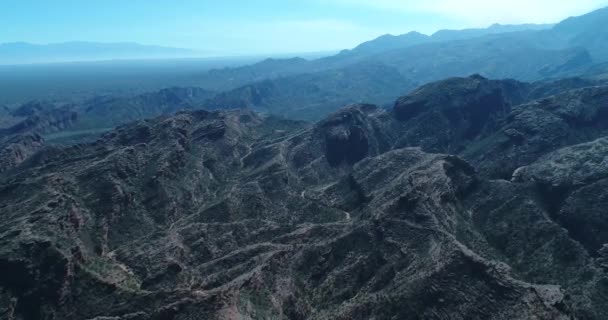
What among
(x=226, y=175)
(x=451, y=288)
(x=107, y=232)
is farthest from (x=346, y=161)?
(x=451, y=288)

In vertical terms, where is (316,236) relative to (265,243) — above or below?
above

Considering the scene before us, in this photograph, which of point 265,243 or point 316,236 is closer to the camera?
point 265,243

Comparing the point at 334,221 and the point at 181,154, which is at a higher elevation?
the point at 181,154

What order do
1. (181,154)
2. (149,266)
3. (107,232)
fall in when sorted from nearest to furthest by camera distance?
(149,266) → (107,232) → (181,154)

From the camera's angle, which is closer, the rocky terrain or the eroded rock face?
the eroded rock face

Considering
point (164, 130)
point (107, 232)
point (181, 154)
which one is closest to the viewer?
point (107, 232)

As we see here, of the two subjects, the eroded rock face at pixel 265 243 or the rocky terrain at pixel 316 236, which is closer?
the eroded rock face at pixel 265 243

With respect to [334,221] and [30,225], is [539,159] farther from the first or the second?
[30,225]

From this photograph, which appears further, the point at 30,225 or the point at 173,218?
the point at 173,218
